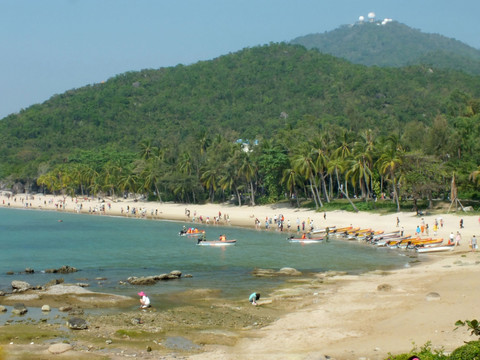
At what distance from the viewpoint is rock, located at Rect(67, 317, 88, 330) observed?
24.2 m

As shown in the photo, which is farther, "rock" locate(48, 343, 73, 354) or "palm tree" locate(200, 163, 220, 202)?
"palm tree" locate(200, 163, 220, 202)

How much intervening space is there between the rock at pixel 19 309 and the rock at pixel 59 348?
22.8 feet

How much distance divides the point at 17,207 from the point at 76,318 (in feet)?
345

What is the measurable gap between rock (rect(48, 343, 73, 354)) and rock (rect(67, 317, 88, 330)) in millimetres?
2894

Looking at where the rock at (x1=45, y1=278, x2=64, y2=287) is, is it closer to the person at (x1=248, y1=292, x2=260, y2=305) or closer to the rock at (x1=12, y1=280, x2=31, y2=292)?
the rock at (x1=12, y1=280, x2=31, y2=292)

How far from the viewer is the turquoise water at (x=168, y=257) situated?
36.2 meters

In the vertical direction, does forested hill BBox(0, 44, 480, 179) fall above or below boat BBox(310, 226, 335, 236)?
above

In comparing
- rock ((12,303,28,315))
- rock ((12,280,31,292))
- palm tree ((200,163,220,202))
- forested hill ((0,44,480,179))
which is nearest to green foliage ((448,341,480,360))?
rock ((12,303,28,315))

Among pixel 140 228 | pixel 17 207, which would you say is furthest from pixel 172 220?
pixel 17 207

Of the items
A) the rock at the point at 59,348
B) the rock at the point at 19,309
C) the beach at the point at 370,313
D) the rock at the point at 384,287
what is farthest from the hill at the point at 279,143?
the rock at the point at 59,348

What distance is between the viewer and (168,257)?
1911 inches

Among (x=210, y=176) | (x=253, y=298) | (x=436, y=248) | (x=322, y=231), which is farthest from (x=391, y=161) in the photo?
(x=253, y=298)

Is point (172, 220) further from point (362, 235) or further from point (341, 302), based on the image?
point (341, 302)

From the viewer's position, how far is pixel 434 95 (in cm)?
16450
